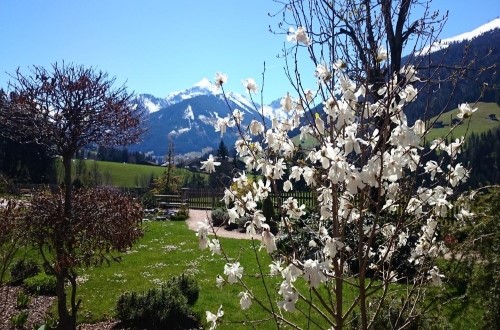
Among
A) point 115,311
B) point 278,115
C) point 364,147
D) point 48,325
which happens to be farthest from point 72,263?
point 364,147

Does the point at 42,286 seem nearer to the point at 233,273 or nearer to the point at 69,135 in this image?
the point at 69,135

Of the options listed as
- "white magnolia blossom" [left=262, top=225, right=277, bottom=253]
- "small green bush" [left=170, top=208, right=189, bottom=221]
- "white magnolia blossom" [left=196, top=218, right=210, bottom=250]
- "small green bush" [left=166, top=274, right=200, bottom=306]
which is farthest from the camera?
"small green bush" [left=170, top=208, right=189, bottom=221]

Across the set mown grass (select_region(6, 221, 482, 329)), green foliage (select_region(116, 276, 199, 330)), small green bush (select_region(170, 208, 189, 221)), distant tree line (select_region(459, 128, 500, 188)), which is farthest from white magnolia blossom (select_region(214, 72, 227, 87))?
distant tree line (select_region(459, 128, 500, 188))

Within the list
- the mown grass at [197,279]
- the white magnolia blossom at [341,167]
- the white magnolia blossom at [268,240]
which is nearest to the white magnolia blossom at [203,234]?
the white magnolia blossom at [341,167]

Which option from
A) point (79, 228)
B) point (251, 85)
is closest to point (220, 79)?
point (251, 85)

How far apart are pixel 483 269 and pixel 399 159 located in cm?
290

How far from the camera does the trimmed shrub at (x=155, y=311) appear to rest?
6559 mm

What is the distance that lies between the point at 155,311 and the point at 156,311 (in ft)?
0.08

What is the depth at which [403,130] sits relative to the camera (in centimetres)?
221

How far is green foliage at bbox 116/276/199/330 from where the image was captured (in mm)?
6559

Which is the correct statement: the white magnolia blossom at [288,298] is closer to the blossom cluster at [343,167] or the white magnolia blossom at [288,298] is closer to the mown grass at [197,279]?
the blossom cluster at [343,167]

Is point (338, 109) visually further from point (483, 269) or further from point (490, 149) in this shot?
point (490, 149)

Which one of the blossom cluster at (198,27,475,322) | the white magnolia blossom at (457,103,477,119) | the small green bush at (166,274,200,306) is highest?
the white magnolia blossom at (457,103,477,119)

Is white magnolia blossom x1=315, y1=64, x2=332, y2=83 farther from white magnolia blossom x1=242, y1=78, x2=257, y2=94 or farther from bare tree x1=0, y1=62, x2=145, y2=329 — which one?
bare tree x1=0, y1=62, x2=145, y2=329
